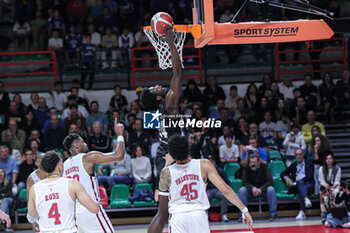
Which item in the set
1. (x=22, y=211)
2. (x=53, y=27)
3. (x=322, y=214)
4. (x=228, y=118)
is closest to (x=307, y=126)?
(x=228, y=118)

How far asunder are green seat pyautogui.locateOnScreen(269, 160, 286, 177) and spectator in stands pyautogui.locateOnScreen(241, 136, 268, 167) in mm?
544

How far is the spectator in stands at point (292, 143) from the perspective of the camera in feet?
41.4

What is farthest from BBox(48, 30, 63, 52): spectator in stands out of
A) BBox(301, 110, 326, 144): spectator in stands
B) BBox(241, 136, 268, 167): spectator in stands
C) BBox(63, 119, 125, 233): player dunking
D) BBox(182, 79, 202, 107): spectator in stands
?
BBox(63, 119, 125, 233): player dunking

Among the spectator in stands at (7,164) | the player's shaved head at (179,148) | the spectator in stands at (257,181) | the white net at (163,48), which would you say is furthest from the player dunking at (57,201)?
the spectator in stands at (7,164)

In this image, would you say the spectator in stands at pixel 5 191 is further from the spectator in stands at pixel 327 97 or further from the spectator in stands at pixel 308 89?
the spectator in stands at pixel 327 97

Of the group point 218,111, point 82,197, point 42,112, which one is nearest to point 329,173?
point 218,111

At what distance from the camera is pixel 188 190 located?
18.3ft

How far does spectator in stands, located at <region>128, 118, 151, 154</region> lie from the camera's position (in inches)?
498

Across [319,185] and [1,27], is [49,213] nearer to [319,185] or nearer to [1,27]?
[319,185]

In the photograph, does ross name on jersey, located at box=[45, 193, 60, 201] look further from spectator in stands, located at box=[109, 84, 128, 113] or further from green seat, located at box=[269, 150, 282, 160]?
spectator in stands, located at box=[109, 84, 128, 113]

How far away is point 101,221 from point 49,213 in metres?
1.15

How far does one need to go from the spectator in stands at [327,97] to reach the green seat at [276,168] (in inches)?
99.8

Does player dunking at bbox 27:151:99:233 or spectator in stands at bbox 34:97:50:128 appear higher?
spectator in stands at bbox 34:97:50:128

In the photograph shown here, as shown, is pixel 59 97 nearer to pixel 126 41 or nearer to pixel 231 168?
pixel 126 41
